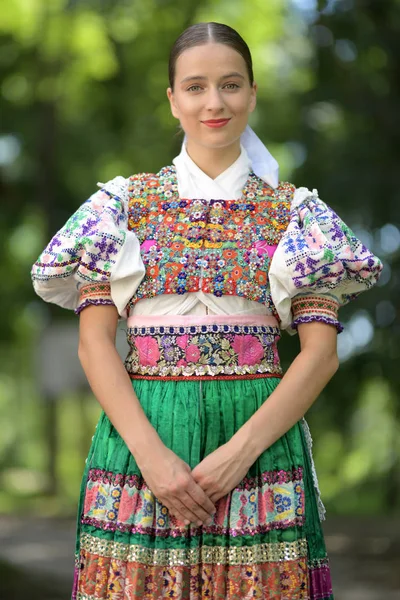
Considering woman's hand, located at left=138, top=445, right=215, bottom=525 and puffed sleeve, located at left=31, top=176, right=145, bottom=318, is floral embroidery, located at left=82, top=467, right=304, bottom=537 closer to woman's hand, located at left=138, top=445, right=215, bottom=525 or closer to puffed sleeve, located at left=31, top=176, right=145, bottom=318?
woman's hand, located at left=138, top=445, right=215, bottom=525

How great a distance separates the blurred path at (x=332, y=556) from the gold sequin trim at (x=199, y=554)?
3474mm

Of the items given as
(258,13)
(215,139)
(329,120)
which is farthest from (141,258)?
(258,13)

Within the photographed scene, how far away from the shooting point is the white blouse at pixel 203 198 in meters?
2.17

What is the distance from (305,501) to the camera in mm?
2195

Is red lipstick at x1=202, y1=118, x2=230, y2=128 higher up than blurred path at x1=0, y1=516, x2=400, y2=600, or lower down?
lower down

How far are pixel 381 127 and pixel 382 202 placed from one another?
59cm

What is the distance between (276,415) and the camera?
2092 mm

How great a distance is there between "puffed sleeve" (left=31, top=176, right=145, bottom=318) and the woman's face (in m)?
0.27

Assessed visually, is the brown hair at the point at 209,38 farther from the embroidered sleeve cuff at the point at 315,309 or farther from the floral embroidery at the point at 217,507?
the floral embroidery at the point at 217,507

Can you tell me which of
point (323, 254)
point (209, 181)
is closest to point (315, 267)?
point (323, 254)

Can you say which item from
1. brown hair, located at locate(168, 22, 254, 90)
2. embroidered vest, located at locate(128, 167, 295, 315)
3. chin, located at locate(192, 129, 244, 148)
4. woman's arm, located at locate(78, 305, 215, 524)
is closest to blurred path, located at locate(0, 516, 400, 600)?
woman's arm, located at locate(78, 305, 215, 524)

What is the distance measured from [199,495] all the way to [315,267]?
1.84 feet

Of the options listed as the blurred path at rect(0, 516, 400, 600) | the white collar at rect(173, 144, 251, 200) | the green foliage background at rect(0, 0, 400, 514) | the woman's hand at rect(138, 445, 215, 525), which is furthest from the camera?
the green foliage background at rect(0, 0, 400, 514)

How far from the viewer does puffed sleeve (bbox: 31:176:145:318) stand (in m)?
2.15
